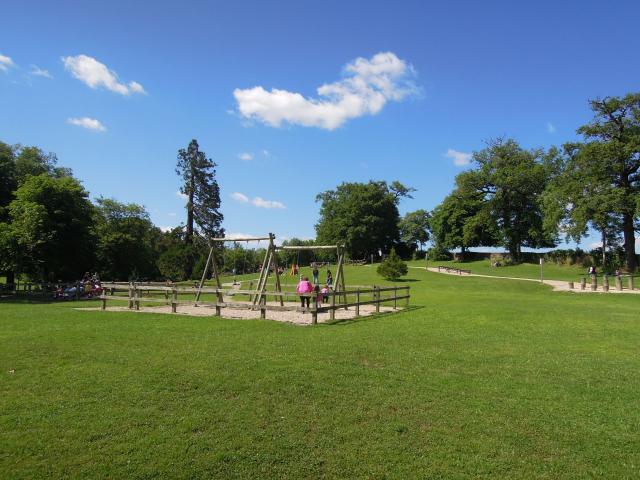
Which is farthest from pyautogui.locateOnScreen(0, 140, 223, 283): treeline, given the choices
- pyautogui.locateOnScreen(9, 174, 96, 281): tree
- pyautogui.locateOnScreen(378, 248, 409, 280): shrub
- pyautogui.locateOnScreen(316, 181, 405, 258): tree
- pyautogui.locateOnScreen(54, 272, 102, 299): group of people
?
pyautogui.locateOnScreen(316, 181, 405, 258): tree

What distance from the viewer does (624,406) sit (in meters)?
6.62

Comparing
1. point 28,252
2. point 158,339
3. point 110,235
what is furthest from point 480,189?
point 158,339

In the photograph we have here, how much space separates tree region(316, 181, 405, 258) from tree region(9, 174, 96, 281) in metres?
49.3

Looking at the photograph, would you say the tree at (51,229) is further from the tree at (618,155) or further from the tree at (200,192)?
the tree at (618,155)

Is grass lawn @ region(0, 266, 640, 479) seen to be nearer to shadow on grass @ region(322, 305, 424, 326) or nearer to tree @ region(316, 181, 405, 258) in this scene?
shadow on grass @ region(322, 305, 424, 326)

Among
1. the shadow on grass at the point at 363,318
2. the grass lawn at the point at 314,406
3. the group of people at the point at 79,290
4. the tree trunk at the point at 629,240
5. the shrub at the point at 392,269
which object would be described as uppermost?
the tree trunk at the point at 629,240

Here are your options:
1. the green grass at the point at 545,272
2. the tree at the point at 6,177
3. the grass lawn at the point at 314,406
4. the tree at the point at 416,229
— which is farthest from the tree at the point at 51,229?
the tree at the point at 416,229

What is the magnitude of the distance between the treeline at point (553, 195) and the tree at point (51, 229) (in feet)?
144

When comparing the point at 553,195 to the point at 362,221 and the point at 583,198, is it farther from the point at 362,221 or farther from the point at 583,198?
the point at 362,221

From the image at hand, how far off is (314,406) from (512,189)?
6449 centimetres

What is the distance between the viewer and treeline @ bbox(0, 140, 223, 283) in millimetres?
27969

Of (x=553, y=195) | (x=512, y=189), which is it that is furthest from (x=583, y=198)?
(x=512, y=189)

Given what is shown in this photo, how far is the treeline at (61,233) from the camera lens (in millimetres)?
27969

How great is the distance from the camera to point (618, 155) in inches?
1721
